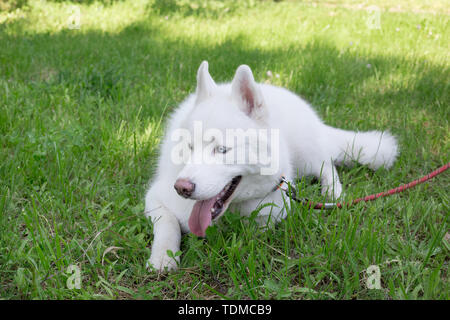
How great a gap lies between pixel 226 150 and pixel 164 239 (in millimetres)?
549

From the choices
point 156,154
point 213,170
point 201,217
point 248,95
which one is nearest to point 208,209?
point 201,217

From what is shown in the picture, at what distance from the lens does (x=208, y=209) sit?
6.36ft

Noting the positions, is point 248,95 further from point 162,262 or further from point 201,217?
point 162,262

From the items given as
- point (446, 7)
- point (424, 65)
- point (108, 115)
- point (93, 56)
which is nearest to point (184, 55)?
point (93, 56)

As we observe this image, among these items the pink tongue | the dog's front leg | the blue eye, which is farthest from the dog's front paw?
the blue eye

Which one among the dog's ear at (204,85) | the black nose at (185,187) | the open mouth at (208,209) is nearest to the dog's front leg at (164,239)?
the open mouth at (208,209)

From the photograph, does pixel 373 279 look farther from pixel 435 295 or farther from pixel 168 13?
pixel 168 13

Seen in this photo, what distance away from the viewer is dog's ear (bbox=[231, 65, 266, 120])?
Result: 1985 millimetres

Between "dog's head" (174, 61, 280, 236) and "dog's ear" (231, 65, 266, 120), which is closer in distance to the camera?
"dog's head" (174, 61, 280, 236)

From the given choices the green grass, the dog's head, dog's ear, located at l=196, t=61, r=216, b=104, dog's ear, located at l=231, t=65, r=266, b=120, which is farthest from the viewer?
dog's ear, located at l=196, t=61, r=216, b=104

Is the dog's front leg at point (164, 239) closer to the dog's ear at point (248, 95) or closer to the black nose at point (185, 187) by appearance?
the black nose at point (185, 187)

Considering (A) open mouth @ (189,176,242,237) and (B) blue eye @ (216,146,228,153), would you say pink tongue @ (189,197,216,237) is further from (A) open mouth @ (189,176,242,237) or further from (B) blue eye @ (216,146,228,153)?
(B) blue eye @ (216,146,228,153)

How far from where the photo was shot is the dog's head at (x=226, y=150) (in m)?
1.85

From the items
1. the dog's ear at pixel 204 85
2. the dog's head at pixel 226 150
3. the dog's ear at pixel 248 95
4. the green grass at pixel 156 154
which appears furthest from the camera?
the dog's ear at pixel 204 85
